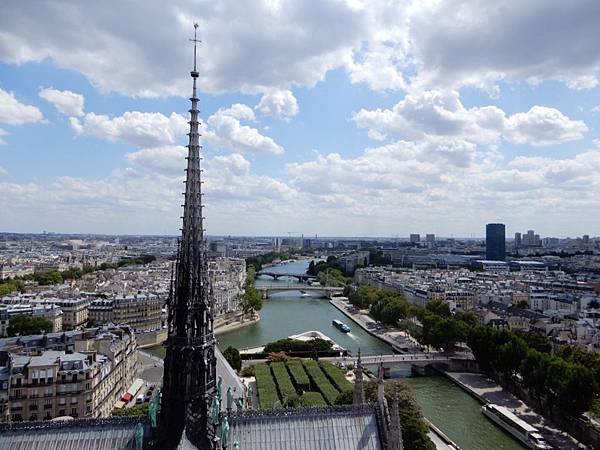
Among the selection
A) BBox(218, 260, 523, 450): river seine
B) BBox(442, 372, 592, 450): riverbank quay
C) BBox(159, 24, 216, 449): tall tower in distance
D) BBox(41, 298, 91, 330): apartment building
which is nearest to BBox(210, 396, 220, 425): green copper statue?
BBox(159, 24, 216, 449): tall tower in distance

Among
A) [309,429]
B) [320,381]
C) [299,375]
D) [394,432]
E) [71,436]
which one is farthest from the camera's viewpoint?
[299,375]

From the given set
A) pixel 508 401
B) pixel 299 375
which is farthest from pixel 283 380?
pixel 508 401

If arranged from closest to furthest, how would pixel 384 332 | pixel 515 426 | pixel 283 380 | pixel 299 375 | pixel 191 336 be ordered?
pixel 191 336 < pixel 515 426 < pixel 283 380 < pixel 299 375 < pixel 384 332

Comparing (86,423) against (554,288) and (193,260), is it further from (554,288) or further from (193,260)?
(554,288)

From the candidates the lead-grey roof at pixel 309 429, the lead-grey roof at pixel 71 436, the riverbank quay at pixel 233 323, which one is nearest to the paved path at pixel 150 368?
the riverbank quay at pixel 233 323

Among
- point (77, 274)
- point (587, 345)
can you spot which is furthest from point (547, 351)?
point (77, 274)

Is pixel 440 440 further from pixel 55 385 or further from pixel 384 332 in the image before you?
pixel 384 332

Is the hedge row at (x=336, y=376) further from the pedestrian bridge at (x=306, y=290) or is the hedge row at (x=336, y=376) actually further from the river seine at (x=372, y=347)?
the pedestrian bridge at (x=306, y=290)
